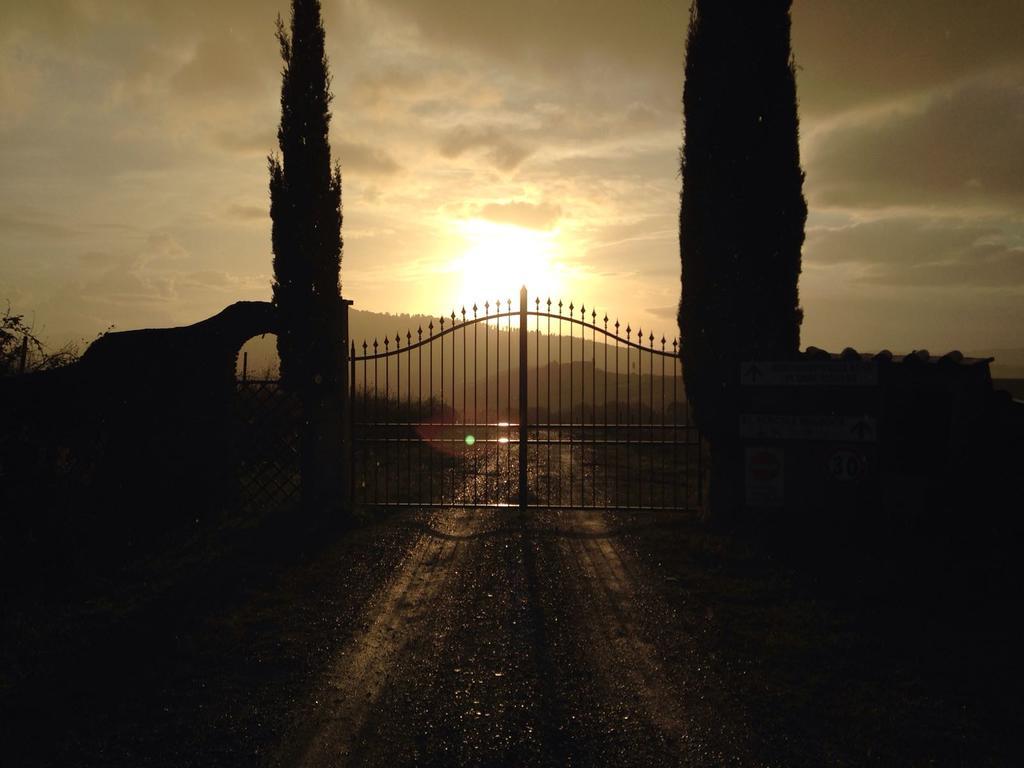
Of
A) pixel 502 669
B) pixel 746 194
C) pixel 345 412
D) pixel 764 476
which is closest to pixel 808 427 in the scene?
pixel 764 476

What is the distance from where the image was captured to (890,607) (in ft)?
21.9

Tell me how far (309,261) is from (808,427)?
7857 mm

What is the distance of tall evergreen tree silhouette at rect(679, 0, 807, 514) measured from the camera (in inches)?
380

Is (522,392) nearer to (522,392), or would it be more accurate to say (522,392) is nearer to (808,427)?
(522,392)

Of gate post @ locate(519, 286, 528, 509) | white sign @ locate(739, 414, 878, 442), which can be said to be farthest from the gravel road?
gate post @ locate(519, 286, 528, 509)

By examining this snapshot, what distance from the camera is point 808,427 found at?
9.31 m

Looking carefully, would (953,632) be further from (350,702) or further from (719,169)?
(719,169)

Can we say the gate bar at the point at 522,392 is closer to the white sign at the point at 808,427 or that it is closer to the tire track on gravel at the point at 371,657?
the tire track on gravel at the point at 371,657

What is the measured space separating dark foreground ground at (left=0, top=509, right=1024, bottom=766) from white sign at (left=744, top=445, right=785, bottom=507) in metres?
1.43

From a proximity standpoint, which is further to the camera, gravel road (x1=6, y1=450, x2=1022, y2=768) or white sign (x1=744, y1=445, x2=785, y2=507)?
white sign (x1=744, y1=445, x2=785, y2=507)

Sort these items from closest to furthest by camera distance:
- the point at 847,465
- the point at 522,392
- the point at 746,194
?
the point at 847,465 < the point at 746,194 < the point at 522,392

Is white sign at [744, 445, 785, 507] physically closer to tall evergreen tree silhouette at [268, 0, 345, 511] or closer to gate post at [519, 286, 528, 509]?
gate post at [519, 286, 528, 509]

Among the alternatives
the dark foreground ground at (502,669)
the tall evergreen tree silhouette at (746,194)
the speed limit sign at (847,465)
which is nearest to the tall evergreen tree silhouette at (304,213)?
the dark foreground ground at (502,669)

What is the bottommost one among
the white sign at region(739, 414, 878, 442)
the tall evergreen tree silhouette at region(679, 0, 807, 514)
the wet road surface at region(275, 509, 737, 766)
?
the wet road surface at region(275, 509, 737, 766)
